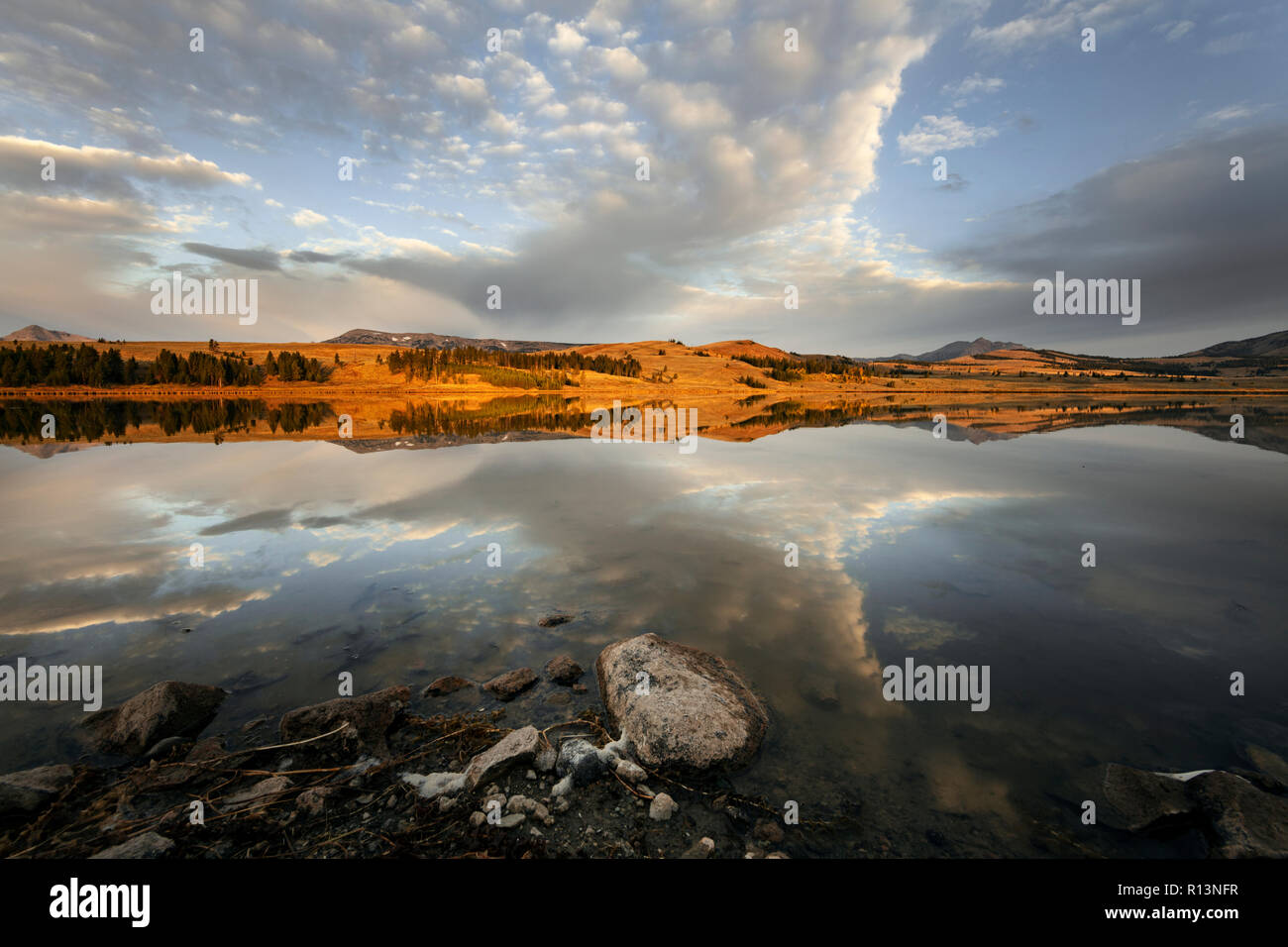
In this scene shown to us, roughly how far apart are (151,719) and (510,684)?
4912 millimetres

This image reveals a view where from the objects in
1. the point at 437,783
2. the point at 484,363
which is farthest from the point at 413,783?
the point at 484,363

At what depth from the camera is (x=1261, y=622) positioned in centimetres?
1020

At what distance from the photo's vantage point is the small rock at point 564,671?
28.1 ft

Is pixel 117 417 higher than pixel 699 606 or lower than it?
higher

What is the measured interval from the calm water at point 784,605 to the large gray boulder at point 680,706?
1.49ft

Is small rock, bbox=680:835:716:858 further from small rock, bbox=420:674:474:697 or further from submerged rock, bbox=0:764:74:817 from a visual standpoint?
submerged rock, bbox=0:764:74:817

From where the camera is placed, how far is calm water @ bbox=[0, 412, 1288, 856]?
6719 mm

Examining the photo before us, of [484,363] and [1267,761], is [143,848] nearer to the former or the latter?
[1267,761]

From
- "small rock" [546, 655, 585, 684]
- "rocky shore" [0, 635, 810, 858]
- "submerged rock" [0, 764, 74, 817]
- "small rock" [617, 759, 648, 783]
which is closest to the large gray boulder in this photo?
"rocky shore" [0, 635, 810, 858]

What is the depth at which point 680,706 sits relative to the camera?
23.1 feet

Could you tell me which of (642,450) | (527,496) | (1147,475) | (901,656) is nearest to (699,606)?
(901,656)
